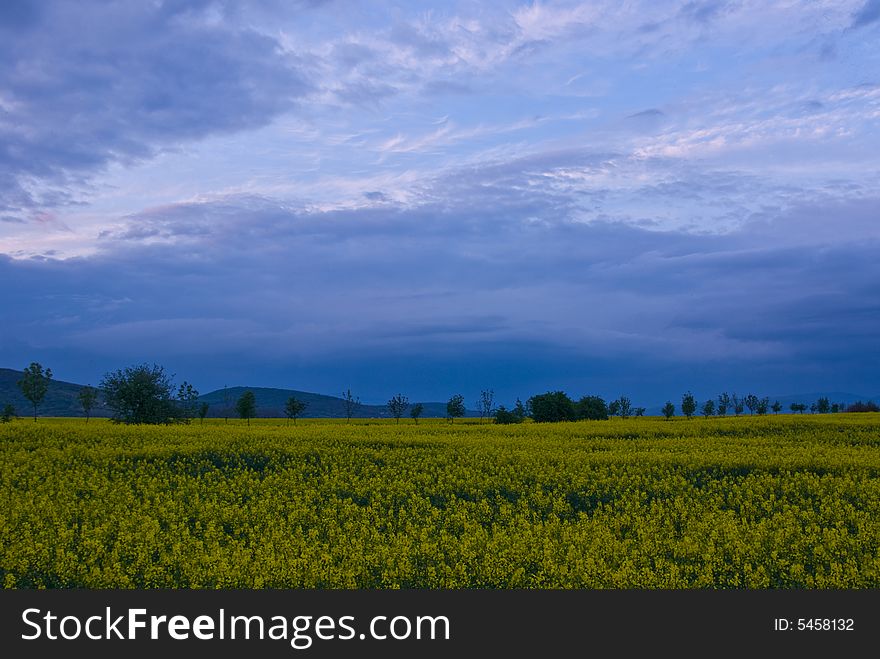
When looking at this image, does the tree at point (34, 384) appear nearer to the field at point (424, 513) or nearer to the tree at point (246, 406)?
the tree at point (246, 406)

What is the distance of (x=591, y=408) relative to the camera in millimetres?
95875

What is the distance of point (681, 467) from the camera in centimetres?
2786

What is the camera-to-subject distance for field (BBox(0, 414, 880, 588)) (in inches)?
555

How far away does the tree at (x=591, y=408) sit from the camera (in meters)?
93.2

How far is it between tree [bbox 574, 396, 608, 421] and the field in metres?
57.5

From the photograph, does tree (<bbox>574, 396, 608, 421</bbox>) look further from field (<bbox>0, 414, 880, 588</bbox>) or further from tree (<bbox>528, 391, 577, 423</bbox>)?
field (<bbox>0, 414, 880, 588</bbox>)

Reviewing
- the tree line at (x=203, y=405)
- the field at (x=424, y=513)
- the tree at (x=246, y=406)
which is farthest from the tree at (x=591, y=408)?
the field at (x=424, y=513)

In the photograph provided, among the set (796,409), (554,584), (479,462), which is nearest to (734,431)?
(479,462)

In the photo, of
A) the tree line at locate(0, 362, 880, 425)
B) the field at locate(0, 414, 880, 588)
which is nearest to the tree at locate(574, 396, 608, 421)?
the tree line at locate(0, 362, 880, 425)

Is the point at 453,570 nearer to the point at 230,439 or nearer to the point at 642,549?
the point at 642,549

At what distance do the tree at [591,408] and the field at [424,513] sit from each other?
2266 inches

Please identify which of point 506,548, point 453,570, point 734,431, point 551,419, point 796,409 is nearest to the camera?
point 453,570

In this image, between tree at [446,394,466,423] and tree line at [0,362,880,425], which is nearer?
tree line at [0,362,880,425]

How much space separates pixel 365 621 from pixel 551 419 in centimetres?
7567
